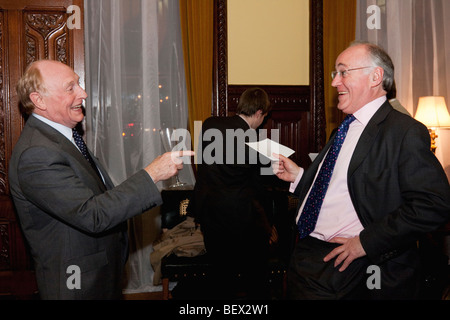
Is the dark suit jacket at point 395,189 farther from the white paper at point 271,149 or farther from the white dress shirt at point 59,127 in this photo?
the white dress shirt at point 59,127

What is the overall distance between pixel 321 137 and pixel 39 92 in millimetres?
2991

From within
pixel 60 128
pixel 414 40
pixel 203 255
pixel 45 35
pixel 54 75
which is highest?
pixel 414 40

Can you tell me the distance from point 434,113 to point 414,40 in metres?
0.94

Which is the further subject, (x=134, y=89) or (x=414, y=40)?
(x=414, y=40)

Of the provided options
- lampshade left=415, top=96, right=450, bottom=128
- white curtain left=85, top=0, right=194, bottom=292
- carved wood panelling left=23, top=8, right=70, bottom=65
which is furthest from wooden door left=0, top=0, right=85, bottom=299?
lampshade left=415, top=96, right=450, bottom=128

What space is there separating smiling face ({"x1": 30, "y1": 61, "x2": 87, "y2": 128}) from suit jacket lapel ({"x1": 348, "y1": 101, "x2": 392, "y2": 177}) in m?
A: 1.21

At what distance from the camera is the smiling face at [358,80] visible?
1788mm

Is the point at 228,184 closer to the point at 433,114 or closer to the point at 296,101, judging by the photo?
the point at 296,101

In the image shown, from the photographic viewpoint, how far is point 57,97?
1750 millimetres

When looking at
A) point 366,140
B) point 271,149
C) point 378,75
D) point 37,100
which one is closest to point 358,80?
point 378,75

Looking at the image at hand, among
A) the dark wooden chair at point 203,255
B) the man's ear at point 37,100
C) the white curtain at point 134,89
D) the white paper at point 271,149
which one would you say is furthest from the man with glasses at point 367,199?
the white curtain at point 134,89
